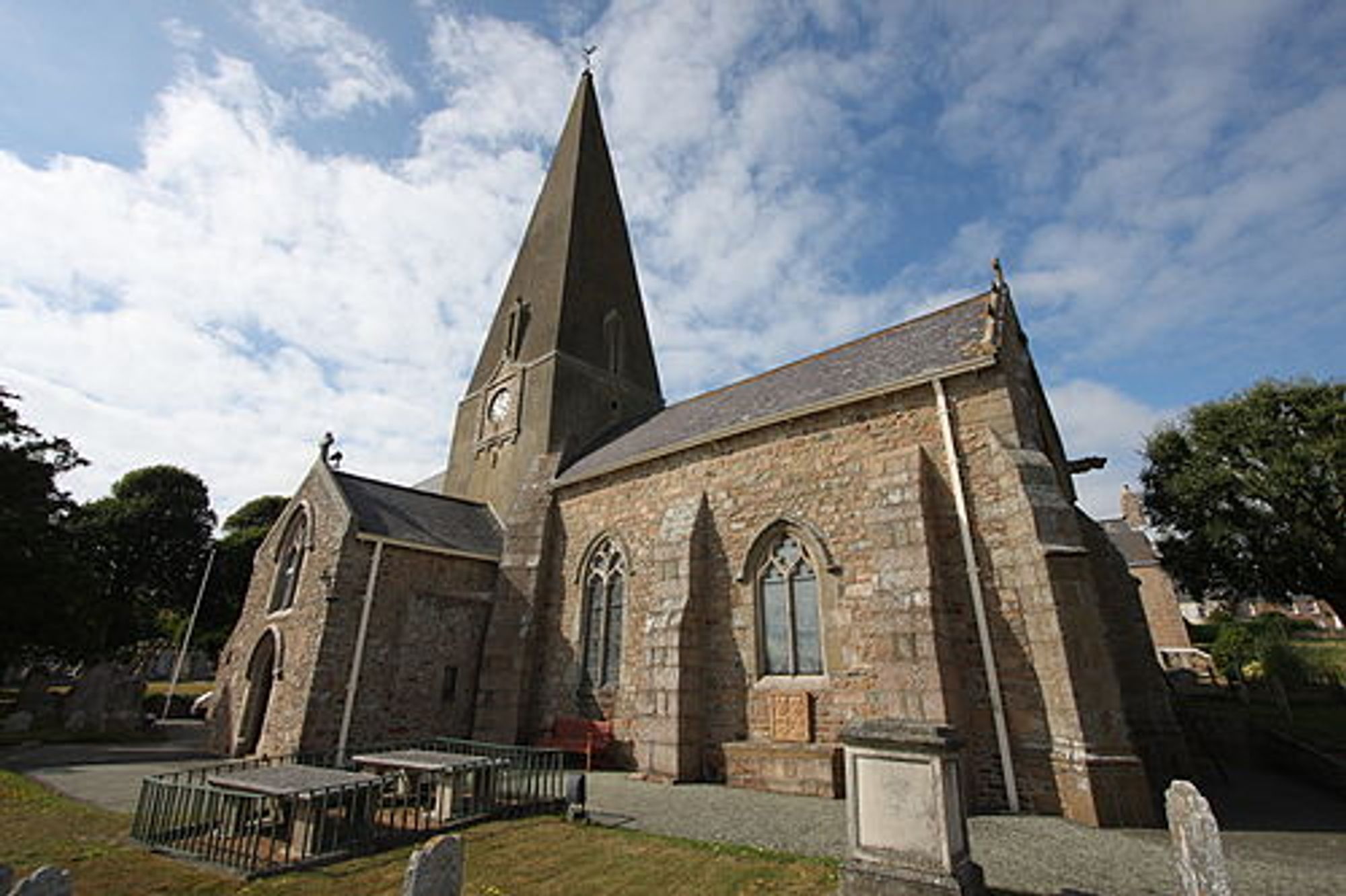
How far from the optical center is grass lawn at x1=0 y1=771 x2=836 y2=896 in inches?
215

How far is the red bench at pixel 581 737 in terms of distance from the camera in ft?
40.4

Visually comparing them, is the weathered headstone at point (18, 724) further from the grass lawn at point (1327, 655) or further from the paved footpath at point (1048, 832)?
the grass lawn at point (1327, 655)

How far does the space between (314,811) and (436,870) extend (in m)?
4.06

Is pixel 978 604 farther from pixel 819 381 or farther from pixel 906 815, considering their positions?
pixel 819 381

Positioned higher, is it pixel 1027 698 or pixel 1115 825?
pixel 1027 698

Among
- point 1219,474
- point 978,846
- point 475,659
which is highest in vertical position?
point 1219,474

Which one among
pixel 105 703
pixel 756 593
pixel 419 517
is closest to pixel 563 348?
pixel 419 517

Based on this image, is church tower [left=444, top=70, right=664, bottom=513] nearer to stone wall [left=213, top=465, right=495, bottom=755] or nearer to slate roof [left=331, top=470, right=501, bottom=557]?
slate roof [left=331, top=470, right=501, bottom=557]

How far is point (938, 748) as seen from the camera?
5.06 m

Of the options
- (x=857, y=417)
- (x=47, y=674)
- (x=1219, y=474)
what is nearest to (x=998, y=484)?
(x=857, y=417)

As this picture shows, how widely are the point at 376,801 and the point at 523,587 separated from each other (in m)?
7.34

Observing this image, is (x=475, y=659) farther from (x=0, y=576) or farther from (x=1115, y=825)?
(x=0, y=576)

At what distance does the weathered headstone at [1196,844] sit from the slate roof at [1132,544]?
32250mm

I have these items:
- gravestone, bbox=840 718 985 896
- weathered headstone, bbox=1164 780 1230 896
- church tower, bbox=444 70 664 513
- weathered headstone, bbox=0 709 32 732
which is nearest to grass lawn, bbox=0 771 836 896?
gravestone, bbox=840 718 985 896
